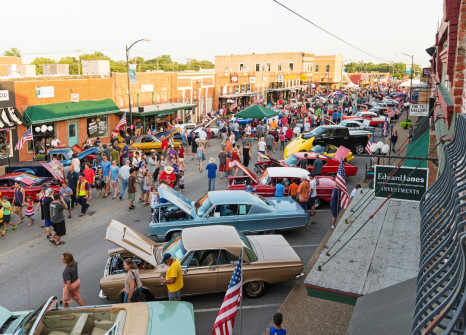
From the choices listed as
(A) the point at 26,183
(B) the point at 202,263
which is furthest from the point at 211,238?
(A) the point at 26,183

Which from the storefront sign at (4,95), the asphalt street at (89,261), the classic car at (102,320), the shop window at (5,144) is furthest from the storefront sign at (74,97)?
the classic car at (102,320)

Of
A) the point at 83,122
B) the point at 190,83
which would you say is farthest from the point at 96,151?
the point at 190,83

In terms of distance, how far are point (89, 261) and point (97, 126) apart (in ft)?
69.8

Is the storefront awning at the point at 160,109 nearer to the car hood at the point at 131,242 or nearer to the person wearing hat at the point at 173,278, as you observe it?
the car hood at the point at 131,242

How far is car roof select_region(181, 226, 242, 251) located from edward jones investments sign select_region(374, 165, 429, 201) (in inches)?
126

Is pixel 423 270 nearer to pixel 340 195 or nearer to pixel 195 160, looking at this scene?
pixel 340 195

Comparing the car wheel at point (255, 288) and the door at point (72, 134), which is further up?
the door at point (72, 134)

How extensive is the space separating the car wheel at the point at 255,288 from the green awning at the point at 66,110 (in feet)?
65.8

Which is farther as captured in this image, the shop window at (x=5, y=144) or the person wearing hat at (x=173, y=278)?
the shop window at (x=5, y=144)

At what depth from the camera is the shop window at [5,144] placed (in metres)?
23.3

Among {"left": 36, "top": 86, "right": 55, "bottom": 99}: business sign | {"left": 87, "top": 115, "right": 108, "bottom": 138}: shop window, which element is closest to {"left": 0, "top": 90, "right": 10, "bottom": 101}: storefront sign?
{"left": 36, "top": 86, "right": 55, "bottom": 99}: business sign

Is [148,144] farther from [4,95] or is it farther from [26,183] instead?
[26,183]

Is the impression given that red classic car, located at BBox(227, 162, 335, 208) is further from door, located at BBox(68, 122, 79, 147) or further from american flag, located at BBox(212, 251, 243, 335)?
door, located at BBox(68, 122, 79, 147)

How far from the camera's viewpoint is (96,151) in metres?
21.1
